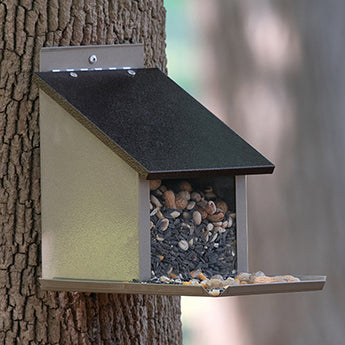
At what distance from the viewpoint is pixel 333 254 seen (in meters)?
3.54

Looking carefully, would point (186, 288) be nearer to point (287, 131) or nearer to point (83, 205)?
point (83, 205)

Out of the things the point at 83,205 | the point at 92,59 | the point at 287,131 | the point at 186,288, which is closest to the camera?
the point at 186,288

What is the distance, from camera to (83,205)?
1.66 metres

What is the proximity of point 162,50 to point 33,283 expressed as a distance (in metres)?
0.74

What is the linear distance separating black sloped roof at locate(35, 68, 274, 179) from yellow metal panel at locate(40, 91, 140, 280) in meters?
0.03

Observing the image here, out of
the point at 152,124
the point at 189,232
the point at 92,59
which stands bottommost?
the point at 189,232

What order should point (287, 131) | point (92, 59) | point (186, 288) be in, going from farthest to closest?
point (287, 131)
point (92, 59)
point (186, 288)

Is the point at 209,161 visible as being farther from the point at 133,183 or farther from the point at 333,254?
the point at 333,254

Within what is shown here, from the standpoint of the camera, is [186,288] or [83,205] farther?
[83,205]

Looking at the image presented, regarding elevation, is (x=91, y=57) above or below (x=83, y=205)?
above

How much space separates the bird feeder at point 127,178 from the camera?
1.58 meters

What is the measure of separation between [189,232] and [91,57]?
46cm

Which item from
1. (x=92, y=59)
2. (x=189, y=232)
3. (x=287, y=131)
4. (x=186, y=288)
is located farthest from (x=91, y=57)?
(x=287, y=131)

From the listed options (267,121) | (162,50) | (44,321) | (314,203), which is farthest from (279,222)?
(44,321)
